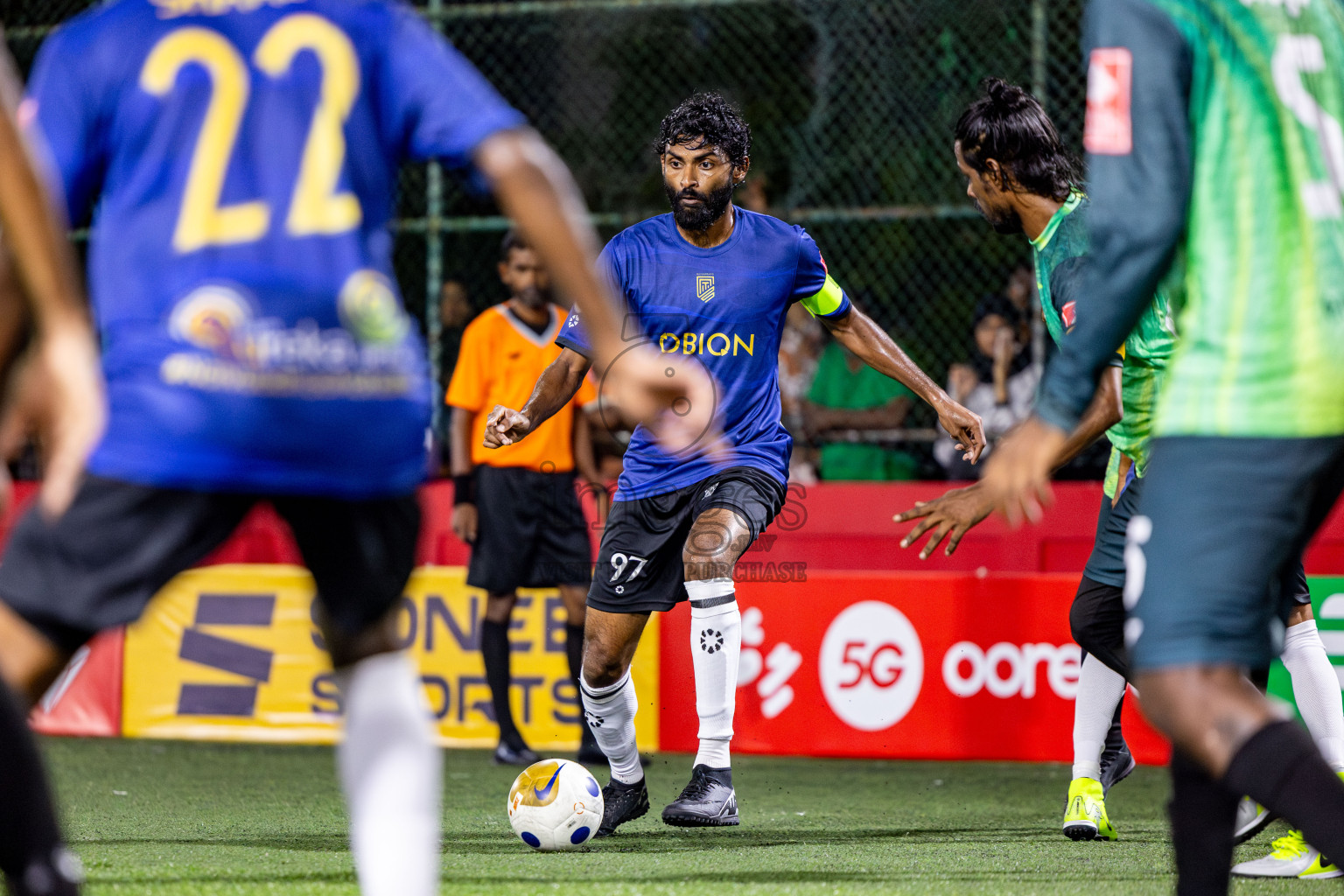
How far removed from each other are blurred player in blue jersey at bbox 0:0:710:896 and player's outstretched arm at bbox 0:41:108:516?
0.12m

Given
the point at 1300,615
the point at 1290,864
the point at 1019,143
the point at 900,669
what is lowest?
the point at 900,669

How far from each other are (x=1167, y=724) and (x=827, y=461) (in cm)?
735

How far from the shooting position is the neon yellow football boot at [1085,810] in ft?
17.1

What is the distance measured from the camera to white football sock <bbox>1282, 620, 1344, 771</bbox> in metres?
4.82

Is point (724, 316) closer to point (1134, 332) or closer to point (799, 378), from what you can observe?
point (1134, 332)

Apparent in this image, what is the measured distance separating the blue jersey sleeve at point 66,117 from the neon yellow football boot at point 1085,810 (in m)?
3.82

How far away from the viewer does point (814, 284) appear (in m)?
5.78

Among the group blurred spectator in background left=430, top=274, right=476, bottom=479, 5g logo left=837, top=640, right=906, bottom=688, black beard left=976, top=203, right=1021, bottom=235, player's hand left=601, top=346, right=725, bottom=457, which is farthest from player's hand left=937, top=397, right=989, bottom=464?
blurred spectator in background left=430, top=274, right=476, bottom=479

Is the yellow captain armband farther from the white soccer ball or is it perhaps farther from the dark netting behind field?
the dark netting behind field

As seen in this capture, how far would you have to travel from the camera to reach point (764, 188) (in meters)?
10.7

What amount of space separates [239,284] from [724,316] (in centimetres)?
337

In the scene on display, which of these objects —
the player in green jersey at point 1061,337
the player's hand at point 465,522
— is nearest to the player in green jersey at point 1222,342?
the player in green jersey at point 1061,337

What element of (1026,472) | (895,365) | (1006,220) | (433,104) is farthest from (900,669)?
(433,104)

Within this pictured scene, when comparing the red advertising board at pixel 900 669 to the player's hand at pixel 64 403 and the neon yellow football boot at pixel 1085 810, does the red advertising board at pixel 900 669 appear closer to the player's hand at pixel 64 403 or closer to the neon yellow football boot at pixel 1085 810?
the neon yellow football boot at pixel 1085 810
